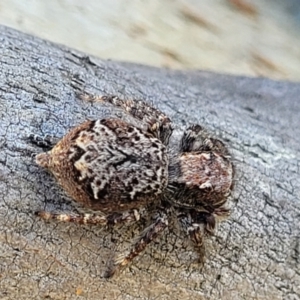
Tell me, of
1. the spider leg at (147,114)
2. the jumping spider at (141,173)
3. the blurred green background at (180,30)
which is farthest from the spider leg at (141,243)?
the blurred green background at (180,30)

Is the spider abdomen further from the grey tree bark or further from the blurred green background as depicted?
the blurred green background

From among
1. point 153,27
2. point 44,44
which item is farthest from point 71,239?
point 153,27

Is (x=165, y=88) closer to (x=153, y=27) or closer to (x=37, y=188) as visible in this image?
(x=37, y=188)

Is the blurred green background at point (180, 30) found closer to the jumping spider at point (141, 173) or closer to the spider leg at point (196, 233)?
the jumping spider at point (141, 173)

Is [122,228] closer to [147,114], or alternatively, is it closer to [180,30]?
[147,114]

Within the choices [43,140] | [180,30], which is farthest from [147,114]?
[180,30]
